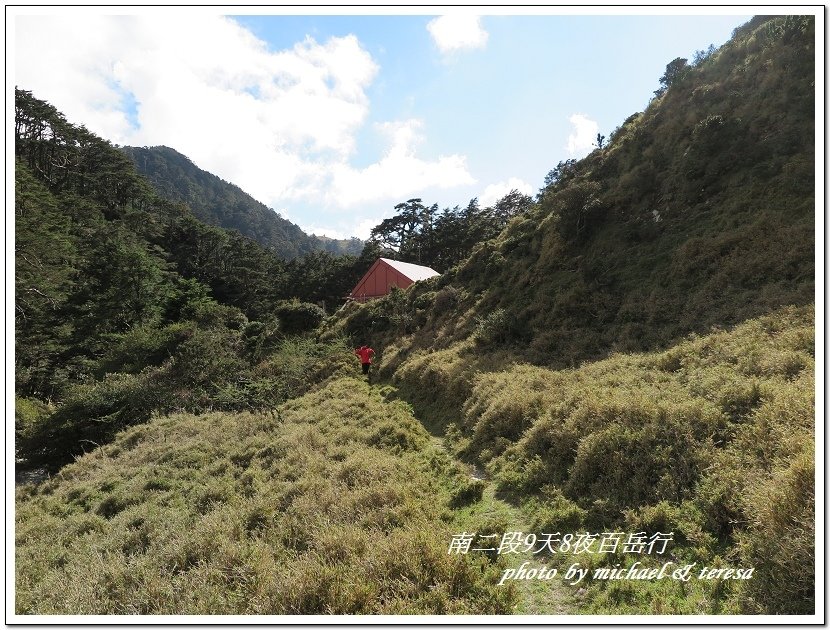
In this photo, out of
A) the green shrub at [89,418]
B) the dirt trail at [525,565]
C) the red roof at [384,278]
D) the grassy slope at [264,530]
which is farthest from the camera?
the red roof at [384,278]

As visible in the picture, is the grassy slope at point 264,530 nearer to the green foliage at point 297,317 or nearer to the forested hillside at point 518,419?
the forested hillside at point 518,419

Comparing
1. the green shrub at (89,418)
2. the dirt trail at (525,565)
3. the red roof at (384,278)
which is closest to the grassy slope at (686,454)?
the dirt trail at (525,565)

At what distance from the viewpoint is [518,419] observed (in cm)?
1000

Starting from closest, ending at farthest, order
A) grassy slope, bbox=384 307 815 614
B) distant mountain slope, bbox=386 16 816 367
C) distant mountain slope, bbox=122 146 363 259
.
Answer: grassy slope, bbox=384 307 815 614
distant mountain slope, bbox=386 16 816 367
distant mountain slope, bbox=122 146 363 259

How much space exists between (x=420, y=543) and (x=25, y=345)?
111 ft

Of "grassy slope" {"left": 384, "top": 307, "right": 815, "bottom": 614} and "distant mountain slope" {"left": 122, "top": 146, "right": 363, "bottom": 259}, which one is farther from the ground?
"distant mountain slope" {"left": 122, "top": 146, "right": 363, "bottom": 259}

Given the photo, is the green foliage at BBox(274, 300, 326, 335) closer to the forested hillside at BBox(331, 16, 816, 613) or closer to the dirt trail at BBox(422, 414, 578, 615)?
the forested hillside at BBox(331, 16, 816, 613)

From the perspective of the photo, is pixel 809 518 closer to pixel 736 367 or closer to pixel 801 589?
pixel 801 589

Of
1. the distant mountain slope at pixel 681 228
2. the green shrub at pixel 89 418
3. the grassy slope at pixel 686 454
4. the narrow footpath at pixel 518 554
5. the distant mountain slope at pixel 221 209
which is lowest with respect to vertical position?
the green shrub at pixel 89 418

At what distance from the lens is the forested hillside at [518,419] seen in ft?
15.9

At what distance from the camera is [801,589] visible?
366 cm

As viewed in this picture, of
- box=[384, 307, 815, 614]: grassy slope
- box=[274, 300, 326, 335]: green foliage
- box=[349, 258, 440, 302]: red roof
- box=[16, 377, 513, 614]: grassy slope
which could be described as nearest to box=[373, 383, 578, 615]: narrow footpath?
box=[384, 307, 815, 614]: grassy slope

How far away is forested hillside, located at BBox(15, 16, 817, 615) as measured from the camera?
4855 mm

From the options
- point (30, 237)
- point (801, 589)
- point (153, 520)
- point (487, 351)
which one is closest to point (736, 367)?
point (801, 589)
